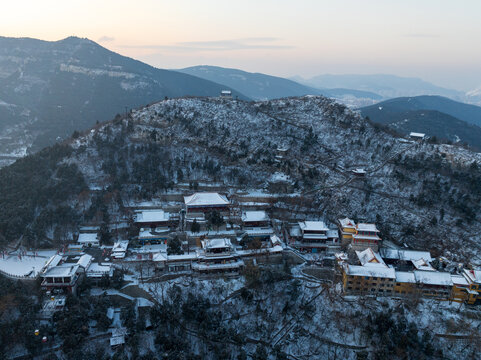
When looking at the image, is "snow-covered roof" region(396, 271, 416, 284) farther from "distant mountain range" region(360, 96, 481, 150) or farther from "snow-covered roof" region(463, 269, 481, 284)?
"distant mountain range" region(360, 96, 481, 150)

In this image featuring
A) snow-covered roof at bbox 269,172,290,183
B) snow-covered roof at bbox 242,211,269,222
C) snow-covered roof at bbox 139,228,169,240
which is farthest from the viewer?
snow-covered roof at bbox 269,172,290,183

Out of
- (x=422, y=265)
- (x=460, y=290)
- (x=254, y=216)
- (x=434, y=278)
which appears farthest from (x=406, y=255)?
(x=254, y=216)

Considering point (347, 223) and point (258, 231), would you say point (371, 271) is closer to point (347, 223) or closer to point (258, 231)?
point (347, 223)

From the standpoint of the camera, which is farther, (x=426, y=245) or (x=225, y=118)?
(x=225, y=118)

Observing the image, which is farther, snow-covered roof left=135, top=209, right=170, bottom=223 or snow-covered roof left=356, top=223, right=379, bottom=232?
snow-covered roof left=135, top=209, right=170, bottom=223

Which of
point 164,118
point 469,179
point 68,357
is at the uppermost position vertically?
point 164,118

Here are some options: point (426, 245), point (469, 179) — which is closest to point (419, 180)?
point (469, 179)

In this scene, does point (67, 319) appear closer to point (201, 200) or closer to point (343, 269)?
point (201, 200)

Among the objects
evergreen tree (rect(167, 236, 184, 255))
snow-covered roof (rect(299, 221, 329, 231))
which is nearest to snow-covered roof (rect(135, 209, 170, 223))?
evergreen tree (rect(167, 236, 184, 255))
